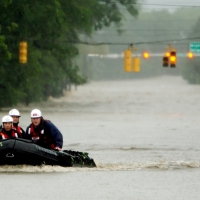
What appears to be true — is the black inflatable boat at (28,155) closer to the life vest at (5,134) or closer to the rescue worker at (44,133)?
the rescue worker at (44,133)

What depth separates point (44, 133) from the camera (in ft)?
73.3

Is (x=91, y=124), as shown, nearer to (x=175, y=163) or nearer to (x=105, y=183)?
(x=175, y=163)

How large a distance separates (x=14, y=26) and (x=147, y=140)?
16063mm

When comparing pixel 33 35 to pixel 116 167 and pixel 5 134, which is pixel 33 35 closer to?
pixel 116 167

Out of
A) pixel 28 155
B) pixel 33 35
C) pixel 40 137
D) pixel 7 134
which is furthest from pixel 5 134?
pixel 33 35

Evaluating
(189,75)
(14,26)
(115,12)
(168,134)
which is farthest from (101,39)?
(168,134)

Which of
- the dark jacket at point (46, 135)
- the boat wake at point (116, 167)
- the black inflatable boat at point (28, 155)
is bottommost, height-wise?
the boat wake at point (116, 167)

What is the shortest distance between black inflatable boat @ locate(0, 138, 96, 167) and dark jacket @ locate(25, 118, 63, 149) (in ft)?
1.17

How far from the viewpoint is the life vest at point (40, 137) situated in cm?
2236

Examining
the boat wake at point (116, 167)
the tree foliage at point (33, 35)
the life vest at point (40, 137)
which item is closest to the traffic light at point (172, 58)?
the tree foliage at point (33, 35)

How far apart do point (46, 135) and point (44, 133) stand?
0.08 meters

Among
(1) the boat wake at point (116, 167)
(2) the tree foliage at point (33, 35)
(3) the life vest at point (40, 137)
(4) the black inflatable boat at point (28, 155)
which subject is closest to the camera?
(4) the black inflatable boat at point (28, 155)

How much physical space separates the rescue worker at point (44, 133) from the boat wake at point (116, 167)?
22.0 inches

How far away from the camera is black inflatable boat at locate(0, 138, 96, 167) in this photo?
21.3 metres
